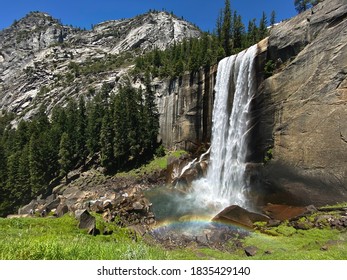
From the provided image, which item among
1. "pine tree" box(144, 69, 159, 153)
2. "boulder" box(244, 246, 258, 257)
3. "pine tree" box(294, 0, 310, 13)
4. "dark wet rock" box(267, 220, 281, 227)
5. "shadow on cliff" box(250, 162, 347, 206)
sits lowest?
"boulder" box(244, 246, 258, 257)

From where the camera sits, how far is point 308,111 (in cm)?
2152

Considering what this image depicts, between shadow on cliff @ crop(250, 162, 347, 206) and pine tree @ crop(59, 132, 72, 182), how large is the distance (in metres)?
37.7

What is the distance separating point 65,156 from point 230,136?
113 feet

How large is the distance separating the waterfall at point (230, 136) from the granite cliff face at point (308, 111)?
289cm

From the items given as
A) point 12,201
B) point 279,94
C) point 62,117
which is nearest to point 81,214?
point 279,94

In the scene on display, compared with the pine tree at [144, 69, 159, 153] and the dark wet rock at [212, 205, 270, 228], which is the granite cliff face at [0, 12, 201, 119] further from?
the dark wet rock at [212, 205, 270, 228]

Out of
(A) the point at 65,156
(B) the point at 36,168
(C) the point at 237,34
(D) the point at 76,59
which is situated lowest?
(B) the point at 36,168

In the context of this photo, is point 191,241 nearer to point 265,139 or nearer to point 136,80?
point 265,139

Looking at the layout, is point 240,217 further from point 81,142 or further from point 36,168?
point 81,142

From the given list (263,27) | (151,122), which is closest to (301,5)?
(263,27)

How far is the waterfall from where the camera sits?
27.7 metres

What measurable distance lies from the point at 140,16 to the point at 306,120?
626ft

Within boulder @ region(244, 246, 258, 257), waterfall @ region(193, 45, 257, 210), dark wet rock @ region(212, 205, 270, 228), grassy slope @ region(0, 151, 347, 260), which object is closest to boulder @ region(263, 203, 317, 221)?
dark wet rock @ region(212, 205, 270, 228)

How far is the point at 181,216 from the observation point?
76.3 ft
